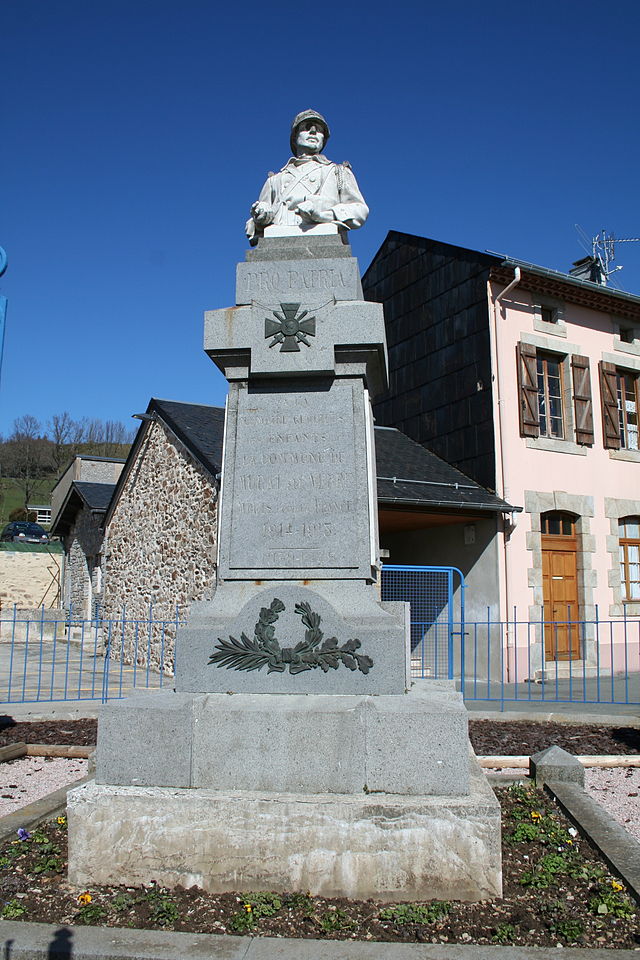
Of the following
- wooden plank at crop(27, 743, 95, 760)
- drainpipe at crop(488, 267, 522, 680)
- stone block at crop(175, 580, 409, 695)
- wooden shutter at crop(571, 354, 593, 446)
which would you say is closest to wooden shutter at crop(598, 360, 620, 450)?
wooden shutter at crop(571, 354, 593, 446)

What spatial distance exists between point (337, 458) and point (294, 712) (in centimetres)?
139

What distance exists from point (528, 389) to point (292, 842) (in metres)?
A: 11.6

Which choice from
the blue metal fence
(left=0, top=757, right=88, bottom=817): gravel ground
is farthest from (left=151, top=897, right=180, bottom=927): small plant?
the blue metal fence

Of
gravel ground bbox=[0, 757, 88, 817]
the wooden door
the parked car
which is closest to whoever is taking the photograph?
gravel ground bbox=[0, 757, 88, 817]

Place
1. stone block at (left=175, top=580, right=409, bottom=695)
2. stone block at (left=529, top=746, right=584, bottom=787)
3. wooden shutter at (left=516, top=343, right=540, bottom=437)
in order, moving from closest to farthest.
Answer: stone block at (left=175, top=580, right=409, bottom=695) → stone block at (left=529, top=746, right=584, bottom=787) → wooden shutter at (left=516, top=343, right=540, bottom=437)

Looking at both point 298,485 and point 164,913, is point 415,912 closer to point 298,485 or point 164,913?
point 164,913

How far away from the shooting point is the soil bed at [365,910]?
8.66 ft

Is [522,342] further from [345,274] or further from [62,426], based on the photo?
[62,426]

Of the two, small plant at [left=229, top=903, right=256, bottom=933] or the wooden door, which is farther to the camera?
the wooden door

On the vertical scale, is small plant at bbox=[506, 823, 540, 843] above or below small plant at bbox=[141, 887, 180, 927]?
above

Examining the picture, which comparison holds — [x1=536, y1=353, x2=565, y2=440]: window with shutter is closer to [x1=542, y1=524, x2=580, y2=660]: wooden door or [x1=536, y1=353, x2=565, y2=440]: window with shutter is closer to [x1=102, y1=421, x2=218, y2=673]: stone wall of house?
[x1=542, y1=524, x2=580, y2=660]: wooden door

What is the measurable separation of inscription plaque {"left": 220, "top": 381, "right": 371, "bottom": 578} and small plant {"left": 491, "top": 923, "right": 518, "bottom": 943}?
5.55 ft

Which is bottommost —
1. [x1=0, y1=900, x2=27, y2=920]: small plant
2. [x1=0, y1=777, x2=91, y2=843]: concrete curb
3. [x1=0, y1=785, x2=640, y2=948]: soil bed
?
[x1=0, y1=785, x2=640, y2=948]: soil bed

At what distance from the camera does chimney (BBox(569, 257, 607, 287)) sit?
16734mm
